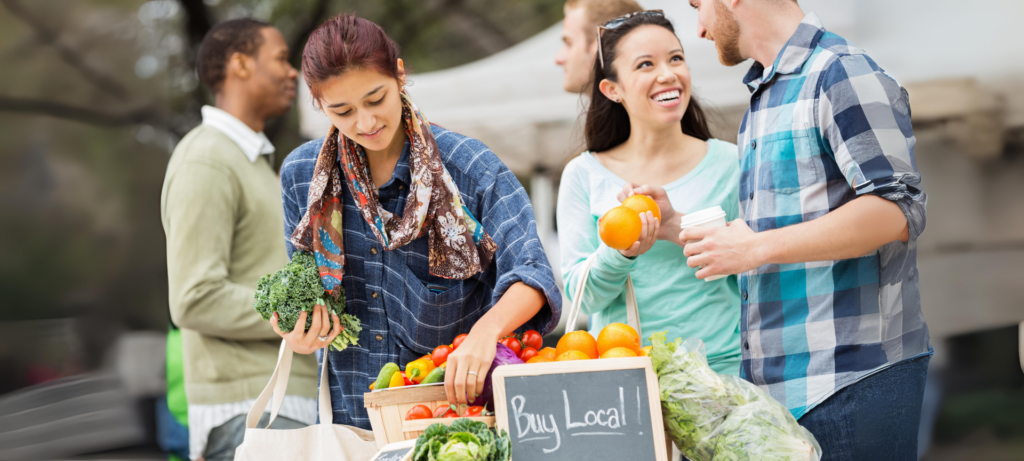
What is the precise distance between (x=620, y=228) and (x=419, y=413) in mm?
661

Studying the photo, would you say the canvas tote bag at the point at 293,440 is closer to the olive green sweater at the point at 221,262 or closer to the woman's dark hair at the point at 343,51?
the woman's dark hair at the point at 343,51

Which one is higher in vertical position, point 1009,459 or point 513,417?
point 513,417

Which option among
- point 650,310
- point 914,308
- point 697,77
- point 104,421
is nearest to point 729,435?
point 914,308

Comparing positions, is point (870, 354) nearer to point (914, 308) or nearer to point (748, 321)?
point (914, 308)

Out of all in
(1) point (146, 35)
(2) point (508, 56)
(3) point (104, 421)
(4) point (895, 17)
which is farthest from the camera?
(1) point (146, 35)

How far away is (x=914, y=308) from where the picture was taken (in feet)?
5.42

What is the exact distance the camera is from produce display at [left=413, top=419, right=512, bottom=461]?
1.32 m

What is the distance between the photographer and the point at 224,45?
3326 millimetres

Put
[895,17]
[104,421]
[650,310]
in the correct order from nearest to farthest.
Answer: [650,310] → [895,17] → [104,421]

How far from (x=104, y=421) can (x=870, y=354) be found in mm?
5067

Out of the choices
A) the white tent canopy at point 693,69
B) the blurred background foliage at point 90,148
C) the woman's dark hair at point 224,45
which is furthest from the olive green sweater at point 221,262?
the blurred background foliage at point 90,148

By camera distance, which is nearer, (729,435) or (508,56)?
(729,435)

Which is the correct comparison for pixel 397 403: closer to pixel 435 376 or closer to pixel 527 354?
pixel 435 376

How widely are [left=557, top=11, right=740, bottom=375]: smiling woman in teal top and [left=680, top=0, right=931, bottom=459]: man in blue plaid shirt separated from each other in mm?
319
